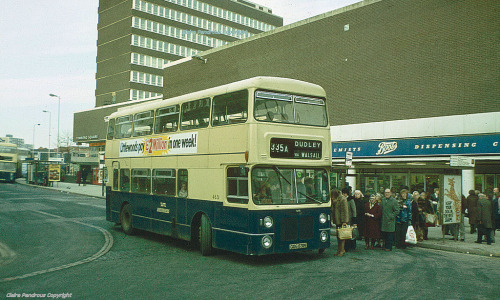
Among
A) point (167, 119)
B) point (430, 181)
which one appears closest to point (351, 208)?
point (167, 119)

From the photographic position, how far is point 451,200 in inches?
544

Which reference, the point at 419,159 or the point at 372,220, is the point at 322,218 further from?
the point at 419,159

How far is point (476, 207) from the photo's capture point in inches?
557

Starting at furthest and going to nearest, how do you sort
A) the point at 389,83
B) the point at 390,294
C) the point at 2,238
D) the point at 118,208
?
the point at 389,83
the point at 118,208
the point at 2,238
the point at 390,294

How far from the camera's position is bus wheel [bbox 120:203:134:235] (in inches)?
569

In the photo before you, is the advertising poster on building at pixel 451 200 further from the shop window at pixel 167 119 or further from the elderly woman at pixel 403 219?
the shop window at pixel 167 119

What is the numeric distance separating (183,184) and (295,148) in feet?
11.3

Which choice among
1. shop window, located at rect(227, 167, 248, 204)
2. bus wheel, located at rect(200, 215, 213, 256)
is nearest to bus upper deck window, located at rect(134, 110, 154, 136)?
bus wheel, located at rect(200, 215, 213, 256)

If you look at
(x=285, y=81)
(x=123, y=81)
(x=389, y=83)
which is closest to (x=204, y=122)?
(x=285, y=81)

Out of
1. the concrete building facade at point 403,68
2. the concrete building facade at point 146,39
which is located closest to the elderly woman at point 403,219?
the concrete building facade at point 403,68

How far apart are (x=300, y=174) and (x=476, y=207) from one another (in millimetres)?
7553

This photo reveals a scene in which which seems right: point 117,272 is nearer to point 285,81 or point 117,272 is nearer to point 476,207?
point 285,81

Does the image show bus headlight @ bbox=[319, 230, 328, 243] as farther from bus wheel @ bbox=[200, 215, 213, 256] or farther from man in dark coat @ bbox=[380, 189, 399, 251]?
bus wheel @ bbox=[200, 215, 213, 256]

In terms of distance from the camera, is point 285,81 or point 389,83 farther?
point 389,83
